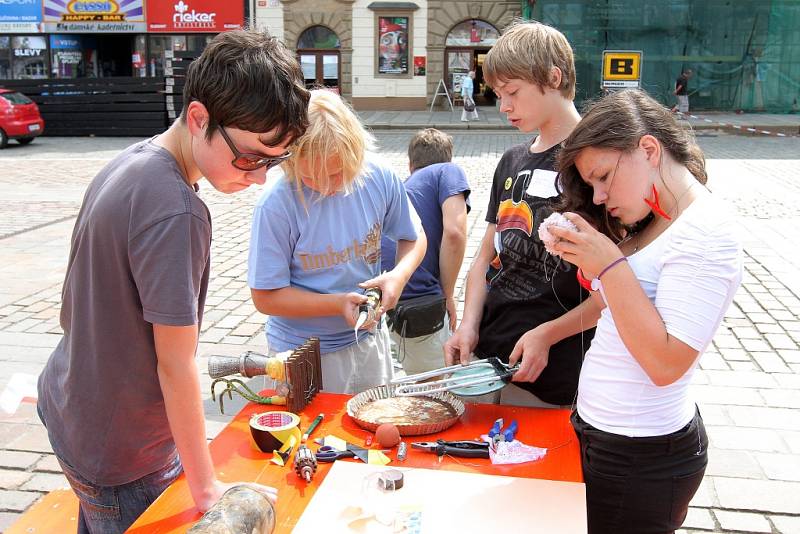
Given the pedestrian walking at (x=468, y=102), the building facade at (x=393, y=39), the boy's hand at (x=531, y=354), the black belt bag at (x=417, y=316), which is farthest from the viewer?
the building facade at (x=393, y=39)

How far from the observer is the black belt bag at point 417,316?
3502 millimetres

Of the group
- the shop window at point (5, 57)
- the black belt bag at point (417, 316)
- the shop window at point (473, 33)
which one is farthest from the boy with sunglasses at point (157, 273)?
the shop window at point (5, 57)

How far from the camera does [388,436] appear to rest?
2045 millimetres

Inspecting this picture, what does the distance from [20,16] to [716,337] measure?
83.8 feet

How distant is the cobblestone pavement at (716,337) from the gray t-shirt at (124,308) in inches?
69.7

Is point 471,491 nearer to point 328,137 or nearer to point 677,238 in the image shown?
point 677,238

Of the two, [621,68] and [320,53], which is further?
[320,53]

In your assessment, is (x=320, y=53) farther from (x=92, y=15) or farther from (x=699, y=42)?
(x=699, y=42)

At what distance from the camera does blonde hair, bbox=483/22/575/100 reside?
240 centimetres

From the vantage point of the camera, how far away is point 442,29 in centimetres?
2412

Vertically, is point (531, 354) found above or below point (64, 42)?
below

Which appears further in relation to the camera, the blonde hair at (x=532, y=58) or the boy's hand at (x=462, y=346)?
the boy's hand at (x=462, y=346)

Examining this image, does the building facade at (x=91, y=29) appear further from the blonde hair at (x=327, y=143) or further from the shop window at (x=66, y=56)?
the blonde hair at (x=327, y=143)

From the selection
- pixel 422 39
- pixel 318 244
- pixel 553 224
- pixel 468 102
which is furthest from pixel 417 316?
pixel 422 39
